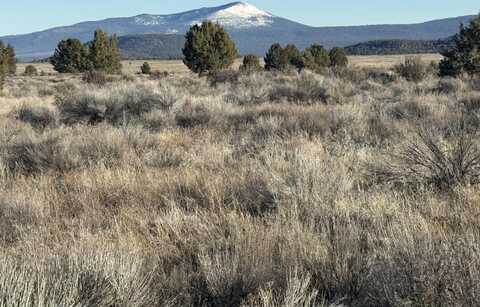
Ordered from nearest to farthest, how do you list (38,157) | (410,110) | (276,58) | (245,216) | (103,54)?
1. (245,216)
2. (38,157)
3. (410,110)
4. (276,58)
5. (103,54)

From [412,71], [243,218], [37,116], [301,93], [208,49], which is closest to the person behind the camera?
[243,218]

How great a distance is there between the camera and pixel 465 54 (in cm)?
2509

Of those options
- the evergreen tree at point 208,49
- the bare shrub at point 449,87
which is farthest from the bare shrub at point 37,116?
the evergreen tree at point 208,49

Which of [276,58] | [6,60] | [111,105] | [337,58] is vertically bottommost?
[111,105]

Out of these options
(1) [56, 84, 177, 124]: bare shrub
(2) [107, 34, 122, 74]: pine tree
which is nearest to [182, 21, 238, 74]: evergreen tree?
(2) [107, 34, 122, 74]: pine tree

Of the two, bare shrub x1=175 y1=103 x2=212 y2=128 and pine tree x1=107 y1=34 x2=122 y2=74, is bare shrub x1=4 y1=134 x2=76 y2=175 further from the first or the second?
pine tree x1=107 y1=34 x2=122 y2=74

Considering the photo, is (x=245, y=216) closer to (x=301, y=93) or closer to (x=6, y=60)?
(x=301, y=93)

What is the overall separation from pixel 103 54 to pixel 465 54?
32621 mm

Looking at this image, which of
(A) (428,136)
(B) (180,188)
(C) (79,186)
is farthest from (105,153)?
(A) (428,136)

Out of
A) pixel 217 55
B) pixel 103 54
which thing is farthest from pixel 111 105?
pixel 103 54

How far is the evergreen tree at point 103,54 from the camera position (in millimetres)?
47656

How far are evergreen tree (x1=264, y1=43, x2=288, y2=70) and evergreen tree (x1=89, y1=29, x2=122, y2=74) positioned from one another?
13698mm

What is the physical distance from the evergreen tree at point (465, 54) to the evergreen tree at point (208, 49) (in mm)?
19517

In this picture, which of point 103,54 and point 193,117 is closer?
point 193,117
